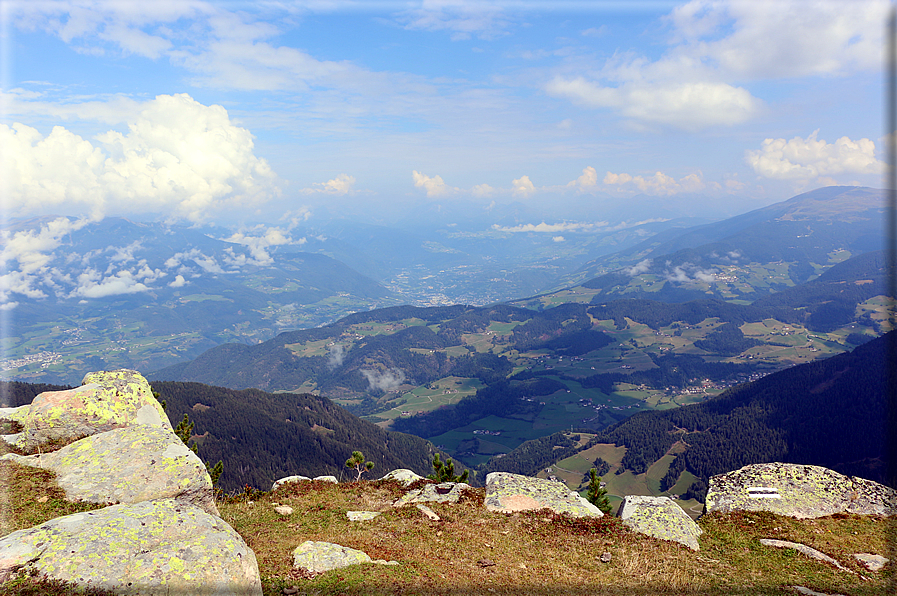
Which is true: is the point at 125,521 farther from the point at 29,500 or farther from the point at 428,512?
the point at 428,512

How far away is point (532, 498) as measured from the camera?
26.6m

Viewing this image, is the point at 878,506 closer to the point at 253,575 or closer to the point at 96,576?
the point at 253,575

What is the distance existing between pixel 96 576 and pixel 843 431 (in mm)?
272864

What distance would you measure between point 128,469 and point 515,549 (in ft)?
60.4

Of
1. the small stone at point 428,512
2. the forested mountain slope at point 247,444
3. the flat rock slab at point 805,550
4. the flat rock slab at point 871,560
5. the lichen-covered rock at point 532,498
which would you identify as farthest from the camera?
the forested mountain slope at point 247,444

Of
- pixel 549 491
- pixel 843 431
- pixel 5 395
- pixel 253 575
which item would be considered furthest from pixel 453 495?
pixel 843 431

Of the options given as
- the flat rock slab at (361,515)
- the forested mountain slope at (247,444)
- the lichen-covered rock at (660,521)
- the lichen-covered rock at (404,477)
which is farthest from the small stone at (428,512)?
the forested mountain slope at (247,444)

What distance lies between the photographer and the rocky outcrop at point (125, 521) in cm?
1195

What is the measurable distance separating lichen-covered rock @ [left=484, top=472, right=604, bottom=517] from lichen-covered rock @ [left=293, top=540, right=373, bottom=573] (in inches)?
400

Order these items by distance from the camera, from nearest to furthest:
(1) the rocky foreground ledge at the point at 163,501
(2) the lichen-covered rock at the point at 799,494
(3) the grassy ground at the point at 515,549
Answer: (1) the rocky foreground ledge at the point at 163,501 < (3) the grassy ground at the point at 515,549 < (2) the lichen-covered rock at the point at 799,494

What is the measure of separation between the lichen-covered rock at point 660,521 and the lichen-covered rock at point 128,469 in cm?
2198

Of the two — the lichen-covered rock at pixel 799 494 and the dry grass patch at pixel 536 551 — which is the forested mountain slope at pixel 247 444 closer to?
the dry grass patch at pixel 536 551

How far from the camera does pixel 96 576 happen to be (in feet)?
38.3

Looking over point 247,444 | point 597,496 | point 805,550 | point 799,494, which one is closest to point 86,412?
point 805,550
